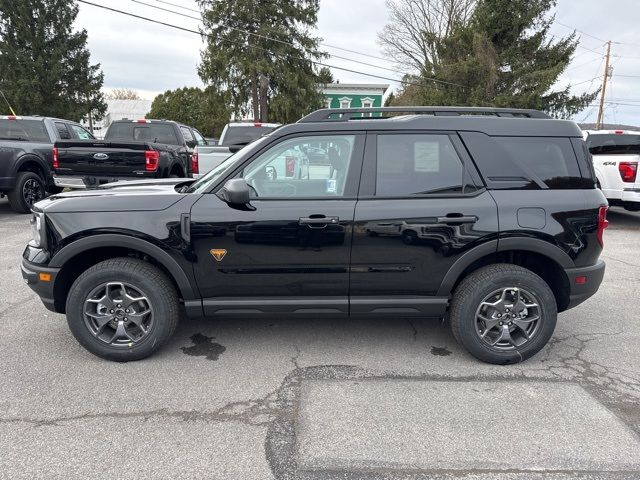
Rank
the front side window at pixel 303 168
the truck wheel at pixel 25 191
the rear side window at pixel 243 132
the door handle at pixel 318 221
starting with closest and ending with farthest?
the door handle at pixel 318 221
the front side window at pixel 303 168
the truck wheel at pixel 25 191
the rear side window at pixel 243 132

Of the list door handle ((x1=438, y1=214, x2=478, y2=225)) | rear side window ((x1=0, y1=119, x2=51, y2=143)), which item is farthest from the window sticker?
rear side window ((x1=0, y1=119, x2=51, y2=143))

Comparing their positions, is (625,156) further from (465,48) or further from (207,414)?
(465,48)

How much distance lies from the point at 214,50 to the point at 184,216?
28.6m

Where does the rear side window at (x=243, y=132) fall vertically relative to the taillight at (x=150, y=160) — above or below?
above

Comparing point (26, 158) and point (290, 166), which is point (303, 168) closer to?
point (290, 166)

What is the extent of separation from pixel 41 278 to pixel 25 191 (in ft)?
23.5

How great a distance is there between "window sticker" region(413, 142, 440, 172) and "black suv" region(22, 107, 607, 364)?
0.01 meters

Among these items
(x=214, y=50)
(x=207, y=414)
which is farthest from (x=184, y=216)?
(x=214, y=50)

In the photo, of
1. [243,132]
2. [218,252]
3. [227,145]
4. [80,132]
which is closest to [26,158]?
[80,132]

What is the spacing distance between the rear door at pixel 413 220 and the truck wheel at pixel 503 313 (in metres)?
0.22

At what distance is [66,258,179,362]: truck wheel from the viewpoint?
3.33 meters

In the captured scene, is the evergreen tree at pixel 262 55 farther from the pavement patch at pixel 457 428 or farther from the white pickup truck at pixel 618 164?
the pavement patch at pixel 457 428

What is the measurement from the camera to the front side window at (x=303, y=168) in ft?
11.1

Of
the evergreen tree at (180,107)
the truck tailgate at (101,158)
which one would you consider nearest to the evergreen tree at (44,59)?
the evergreen tree at (180,107)
